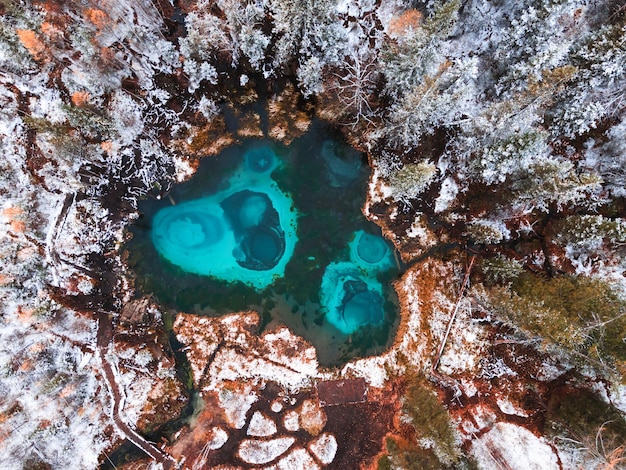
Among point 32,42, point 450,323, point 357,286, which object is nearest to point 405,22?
point 357,286

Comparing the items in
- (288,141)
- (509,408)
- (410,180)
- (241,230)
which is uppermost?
(288,141)

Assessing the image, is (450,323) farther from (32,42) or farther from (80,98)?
(32,42)

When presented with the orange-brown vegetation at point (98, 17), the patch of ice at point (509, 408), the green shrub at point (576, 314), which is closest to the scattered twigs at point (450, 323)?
the green shrub at point (576, 314)

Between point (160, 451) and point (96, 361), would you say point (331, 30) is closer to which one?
point (96, 361)

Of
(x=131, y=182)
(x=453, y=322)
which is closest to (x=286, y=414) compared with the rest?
(x=453, y=322)

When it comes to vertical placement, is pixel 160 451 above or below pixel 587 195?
below

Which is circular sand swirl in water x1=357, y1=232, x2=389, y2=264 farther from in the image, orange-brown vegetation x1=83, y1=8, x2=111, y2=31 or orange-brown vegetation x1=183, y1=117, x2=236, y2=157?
A: orange-brown vegetation x1=83, y1=8, x2=111, y2=31
